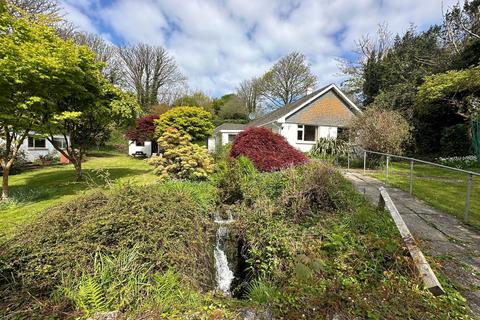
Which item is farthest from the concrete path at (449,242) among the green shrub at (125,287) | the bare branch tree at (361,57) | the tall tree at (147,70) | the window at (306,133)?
the tall tree at (147,70)

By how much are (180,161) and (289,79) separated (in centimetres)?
3099

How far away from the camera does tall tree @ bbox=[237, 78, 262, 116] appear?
42.4 m

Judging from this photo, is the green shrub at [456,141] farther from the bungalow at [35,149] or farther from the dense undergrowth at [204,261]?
the bungalow at [35,149]

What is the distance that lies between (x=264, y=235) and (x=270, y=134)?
5.95 metres

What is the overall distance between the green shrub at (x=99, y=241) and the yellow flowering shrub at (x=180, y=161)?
3.75m

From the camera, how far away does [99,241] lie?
145 inches

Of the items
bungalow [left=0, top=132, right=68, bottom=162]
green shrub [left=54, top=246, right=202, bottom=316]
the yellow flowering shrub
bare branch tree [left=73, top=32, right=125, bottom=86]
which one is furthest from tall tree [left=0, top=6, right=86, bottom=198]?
bare branch tree [left=73, top=32, right=125, bottom=86]

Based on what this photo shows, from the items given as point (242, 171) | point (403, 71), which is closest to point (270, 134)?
point (242, 171)

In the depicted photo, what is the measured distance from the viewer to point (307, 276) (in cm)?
327

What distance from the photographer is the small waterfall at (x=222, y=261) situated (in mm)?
5066

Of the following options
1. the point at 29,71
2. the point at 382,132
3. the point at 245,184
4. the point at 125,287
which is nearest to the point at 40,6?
the point at 29,71

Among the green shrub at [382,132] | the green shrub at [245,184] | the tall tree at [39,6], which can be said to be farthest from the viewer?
the tall tree at [39,6]

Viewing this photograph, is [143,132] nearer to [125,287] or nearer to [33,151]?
[33,151]

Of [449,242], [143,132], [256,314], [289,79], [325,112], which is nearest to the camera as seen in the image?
[256,314]
